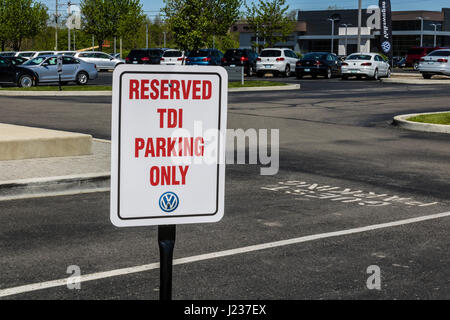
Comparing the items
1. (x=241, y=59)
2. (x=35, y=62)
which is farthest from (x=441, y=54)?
(x=35, y=62)

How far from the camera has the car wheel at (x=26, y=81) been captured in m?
32.6

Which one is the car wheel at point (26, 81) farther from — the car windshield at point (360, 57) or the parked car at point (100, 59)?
the parked car at point (100, 59)

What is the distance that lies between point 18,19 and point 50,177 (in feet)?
231

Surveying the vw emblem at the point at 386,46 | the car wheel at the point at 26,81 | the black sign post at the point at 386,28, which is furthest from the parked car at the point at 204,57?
the car wheel at the point at 26,81

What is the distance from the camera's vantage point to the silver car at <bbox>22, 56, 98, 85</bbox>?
3397 centimetres

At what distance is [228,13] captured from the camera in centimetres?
6406

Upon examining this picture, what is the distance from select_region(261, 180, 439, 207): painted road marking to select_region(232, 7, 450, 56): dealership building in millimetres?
98788

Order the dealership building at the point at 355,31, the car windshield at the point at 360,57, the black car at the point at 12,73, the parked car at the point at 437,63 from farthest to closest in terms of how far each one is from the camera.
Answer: the dealership building at the point at 355,31 < the parked car at the point at 437,63 < the car windshield at the point at 360,57 < the black car at the point at 12,73


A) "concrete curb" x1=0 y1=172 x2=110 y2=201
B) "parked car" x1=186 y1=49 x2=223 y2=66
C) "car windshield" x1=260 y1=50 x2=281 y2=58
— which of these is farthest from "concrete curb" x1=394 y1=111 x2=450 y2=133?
"parked car" x1=186 y1=49 x2=223 y2=66

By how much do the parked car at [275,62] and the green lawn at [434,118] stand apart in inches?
1016

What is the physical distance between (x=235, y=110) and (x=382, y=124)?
4.72 metres

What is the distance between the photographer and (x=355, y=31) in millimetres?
118625

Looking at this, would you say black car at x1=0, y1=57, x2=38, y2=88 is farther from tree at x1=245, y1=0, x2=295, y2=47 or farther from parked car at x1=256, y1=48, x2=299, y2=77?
tree at x1=245, y1=0, x2=295, y2=47

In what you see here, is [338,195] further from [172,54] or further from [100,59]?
[100,59]
